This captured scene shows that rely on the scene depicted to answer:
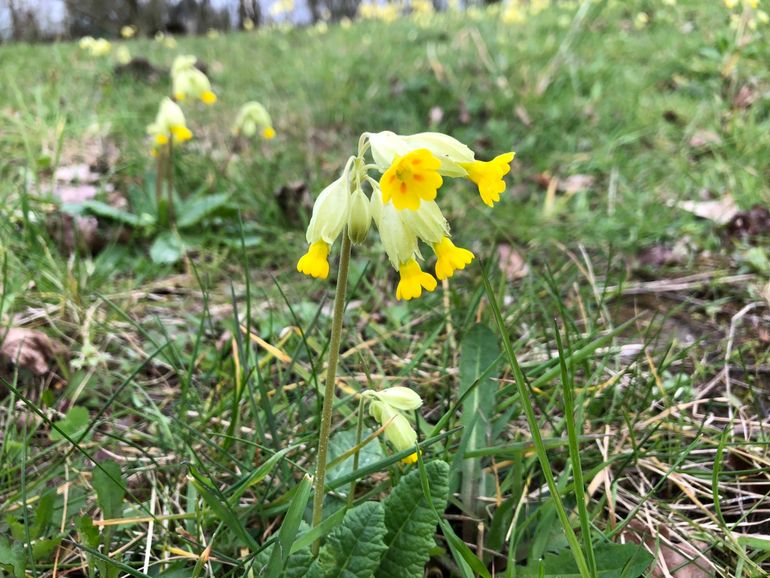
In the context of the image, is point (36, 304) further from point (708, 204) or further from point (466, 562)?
point (708, 204)

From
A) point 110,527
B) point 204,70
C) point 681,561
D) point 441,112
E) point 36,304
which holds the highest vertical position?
point 204,70

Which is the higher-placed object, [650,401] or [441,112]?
[441,112]

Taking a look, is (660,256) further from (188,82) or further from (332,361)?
(188,82)

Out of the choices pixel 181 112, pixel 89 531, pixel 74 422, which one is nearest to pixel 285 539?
pixel 89 531

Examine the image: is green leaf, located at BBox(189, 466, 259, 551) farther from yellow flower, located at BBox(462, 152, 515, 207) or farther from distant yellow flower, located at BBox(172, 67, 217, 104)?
distant yellow flower, located at BBox(172, 67, 217, 104)

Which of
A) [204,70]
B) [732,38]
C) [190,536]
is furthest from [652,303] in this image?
[204,70]

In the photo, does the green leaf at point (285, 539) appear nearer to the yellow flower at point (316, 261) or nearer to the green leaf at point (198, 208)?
the yellow flower at point (316, 261)
